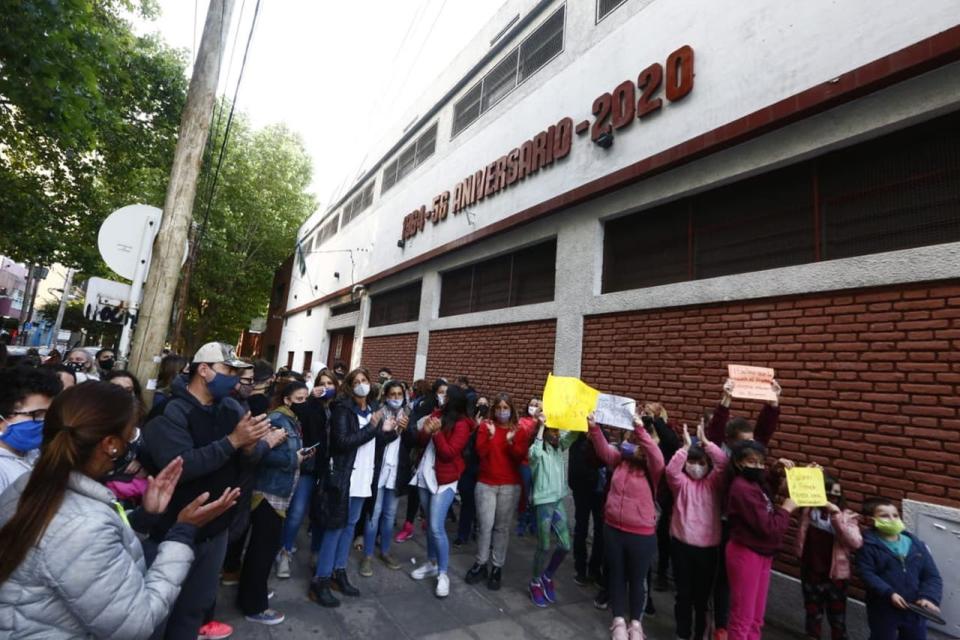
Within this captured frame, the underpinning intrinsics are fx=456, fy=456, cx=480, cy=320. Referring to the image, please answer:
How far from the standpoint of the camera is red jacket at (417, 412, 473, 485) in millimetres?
4480

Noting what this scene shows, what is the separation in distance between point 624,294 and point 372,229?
10.6 meters

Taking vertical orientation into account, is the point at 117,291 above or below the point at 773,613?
above

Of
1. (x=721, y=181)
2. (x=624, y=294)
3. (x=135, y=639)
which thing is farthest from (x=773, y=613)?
(x=135, y=639)

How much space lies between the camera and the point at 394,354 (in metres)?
12.1

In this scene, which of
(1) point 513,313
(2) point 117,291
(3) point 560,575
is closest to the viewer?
(2) point 117,291

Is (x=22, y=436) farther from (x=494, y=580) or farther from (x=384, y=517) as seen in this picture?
(x=494, y=580)

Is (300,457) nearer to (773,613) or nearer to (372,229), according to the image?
(773,613)

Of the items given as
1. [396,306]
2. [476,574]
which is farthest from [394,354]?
[476,574]

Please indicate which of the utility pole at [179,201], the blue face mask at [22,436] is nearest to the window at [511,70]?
the utility pole at [179,201]

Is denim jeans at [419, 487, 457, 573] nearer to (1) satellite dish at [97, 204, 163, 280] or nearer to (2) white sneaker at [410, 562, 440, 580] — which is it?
(2) white sneaker at [410, 562, 440, 580]

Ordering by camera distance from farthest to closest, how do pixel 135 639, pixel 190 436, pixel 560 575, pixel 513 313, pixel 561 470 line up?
pixel 513 313 < pixel 560 575 < pixel 561 470 < pixel 190 436 < pixel 135 639

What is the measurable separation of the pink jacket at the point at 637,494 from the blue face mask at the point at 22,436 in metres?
3.67

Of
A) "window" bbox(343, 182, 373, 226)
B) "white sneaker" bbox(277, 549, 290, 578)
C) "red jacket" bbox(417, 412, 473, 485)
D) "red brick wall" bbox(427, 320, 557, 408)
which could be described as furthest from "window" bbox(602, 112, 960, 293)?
"window" bbox(343, 182, 373, 226)

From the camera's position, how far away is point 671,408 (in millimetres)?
5402
